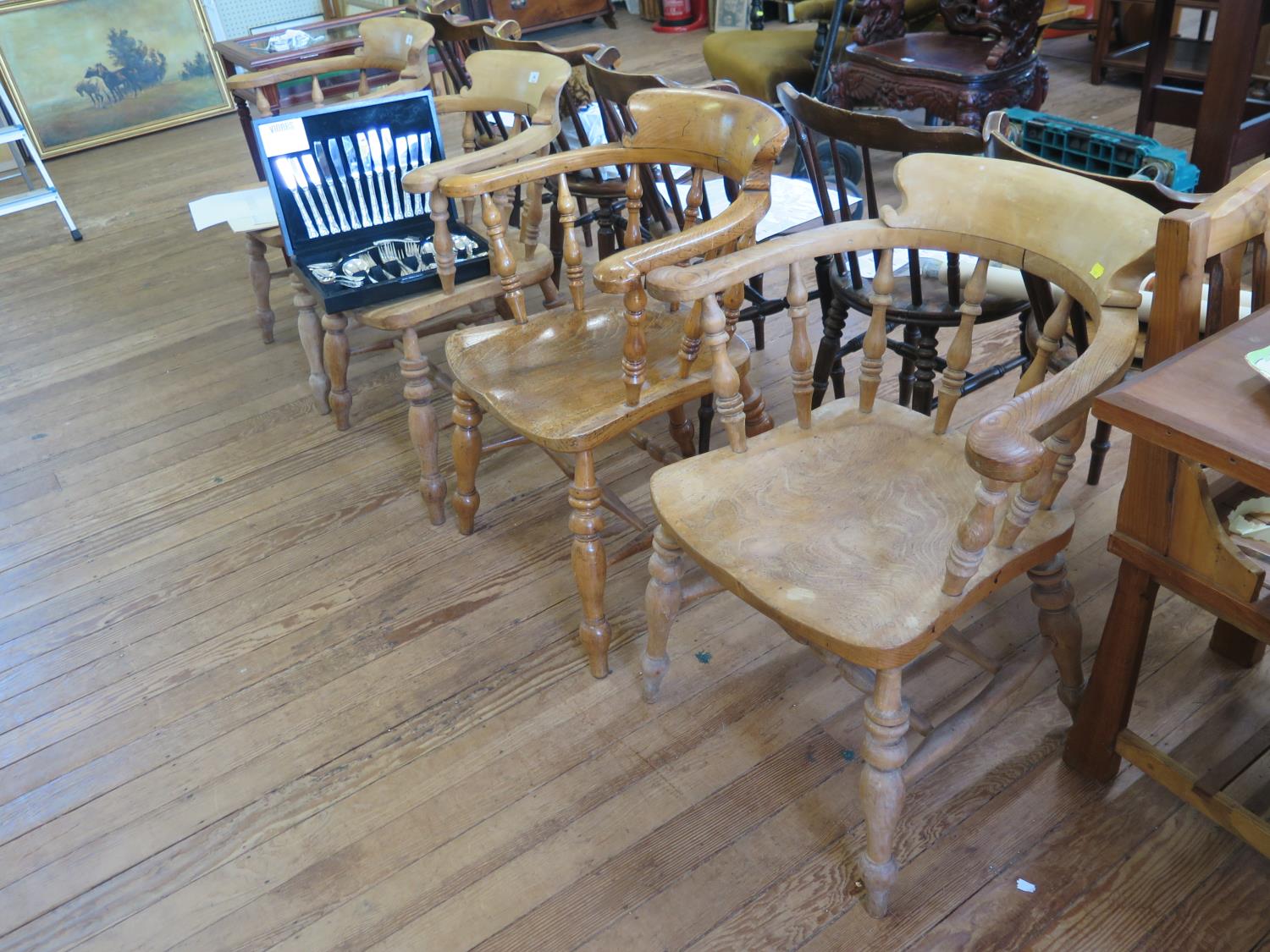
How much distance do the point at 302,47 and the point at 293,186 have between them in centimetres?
122

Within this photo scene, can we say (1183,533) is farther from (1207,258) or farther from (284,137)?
(284,137)

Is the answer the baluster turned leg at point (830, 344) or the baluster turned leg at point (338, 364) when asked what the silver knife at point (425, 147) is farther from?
the baluster turned leg at point (830, 344)

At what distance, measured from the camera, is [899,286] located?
6.33 feet

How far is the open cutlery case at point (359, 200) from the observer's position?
2154mm

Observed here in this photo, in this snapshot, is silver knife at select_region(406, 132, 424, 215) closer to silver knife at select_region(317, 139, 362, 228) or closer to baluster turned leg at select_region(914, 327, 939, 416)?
silver knife at select_region(317, 139, 362, 228)

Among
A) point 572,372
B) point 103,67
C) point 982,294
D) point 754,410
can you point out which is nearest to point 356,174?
point 572,372

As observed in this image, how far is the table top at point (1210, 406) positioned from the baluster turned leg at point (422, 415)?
1.36 m

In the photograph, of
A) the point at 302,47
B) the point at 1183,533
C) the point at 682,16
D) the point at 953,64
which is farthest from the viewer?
the point at 682,16

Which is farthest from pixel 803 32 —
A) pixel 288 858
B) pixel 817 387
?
pixel 288 858

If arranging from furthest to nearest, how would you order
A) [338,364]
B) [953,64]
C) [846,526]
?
[953,64] → [338,364] → [846,526]

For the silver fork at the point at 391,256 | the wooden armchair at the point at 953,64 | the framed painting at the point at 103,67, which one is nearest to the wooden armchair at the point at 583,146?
the silver fork at the point at 391,256

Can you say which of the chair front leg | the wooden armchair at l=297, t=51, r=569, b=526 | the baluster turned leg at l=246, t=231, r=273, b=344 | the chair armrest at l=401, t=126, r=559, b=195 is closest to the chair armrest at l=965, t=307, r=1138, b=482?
the chair front leg

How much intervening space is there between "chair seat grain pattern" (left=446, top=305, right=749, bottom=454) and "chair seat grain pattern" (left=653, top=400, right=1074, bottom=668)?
173mm

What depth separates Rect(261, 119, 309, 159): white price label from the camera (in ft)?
7.15
